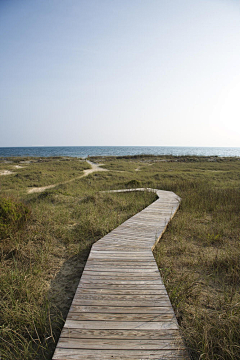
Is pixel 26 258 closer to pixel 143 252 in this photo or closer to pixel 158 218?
pixel 143 252

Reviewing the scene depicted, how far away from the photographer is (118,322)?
7.68 ft

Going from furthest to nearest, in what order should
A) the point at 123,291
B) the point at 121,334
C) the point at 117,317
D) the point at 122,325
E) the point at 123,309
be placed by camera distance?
the point at 123,291 < the point at 123,309 < the point at 117,317 < the point at 122,325 < the point at 121,334

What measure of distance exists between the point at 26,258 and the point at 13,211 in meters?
1.55

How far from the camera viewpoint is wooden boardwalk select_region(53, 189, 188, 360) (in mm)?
1993

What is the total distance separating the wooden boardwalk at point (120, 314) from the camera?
6.54 ft

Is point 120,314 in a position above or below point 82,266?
above

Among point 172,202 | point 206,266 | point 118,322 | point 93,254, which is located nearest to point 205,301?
point 206,266

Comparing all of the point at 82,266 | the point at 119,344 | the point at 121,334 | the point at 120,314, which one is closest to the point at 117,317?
the point at 120,314

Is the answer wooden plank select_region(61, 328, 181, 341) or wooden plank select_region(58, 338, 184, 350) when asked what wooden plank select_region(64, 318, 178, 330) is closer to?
wooden plank select_region(61, 328, 181, 341)

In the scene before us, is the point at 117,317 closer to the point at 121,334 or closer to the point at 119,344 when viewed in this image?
the point at 121,334

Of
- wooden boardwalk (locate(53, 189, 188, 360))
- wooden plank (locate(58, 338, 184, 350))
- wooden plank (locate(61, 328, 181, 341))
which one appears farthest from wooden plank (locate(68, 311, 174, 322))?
wooden plank (locate(58, 338, 184, 350))

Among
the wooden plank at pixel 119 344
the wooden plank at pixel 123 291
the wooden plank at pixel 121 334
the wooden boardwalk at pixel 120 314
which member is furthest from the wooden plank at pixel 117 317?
the wooden plank at pixel 123 291

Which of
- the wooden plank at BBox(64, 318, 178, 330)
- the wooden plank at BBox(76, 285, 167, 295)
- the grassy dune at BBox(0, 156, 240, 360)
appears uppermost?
the wooden plank at BBox(64, 318, 178, 330)

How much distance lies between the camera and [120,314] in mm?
2469
